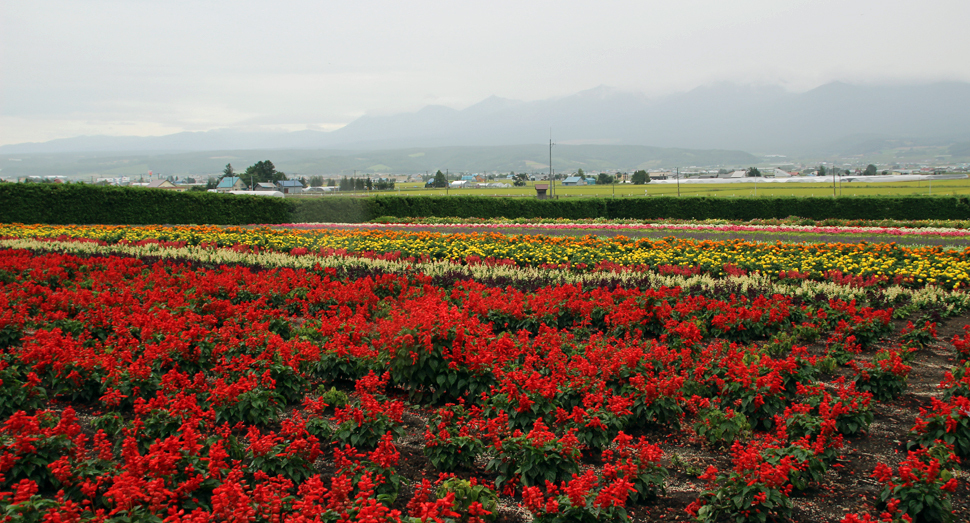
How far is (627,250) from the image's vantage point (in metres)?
14.0

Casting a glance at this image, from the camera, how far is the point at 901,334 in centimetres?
769

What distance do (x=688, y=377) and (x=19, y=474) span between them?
5.41 meters

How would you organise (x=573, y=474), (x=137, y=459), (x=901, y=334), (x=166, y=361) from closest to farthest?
(x=137, y=459), (x=573, y=474), (x=166, y=361), (x=901, y=334)

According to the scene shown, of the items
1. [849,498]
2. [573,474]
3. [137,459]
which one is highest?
[137,459]

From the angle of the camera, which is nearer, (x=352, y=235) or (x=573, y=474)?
(x=573, y=474)

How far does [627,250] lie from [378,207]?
20.8m

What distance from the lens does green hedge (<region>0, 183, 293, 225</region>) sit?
2458 centimetres

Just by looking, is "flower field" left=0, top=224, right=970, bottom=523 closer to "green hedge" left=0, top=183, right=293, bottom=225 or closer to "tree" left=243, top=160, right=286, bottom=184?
"green hedge" left=0, top=183, right=293, bottom=225

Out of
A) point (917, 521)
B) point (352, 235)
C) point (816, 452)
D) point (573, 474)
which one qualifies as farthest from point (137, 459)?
point (352, 235)

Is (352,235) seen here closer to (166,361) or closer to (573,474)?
(166,361)

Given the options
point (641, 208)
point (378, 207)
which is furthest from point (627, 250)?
point (378, 207)

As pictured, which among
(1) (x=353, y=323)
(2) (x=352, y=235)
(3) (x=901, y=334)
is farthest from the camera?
(2) (x=352, y=235)

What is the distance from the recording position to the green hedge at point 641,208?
1146 inches

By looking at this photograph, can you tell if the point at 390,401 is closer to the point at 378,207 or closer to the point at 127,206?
the point at 127,206
